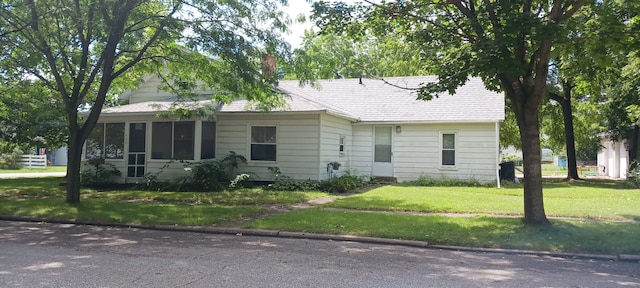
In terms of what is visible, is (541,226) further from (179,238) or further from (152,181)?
(152,181)

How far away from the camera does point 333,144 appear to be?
1855 centimetres

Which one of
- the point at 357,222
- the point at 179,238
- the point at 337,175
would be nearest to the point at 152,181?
the point at 337,175

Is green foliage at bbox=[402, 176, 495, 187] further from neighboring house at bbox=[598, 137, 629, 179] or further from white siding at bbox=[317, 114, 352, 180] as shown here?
neighboring house at bbox=[598, 137, 629, 179]

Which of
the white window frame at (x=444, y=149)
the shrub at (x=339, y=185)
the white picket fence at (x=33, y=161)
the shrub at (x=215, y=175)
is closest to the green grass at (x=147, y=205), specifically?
the shrub at (x=215, y=175)

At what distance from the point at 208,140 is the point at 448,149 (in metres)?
9.97

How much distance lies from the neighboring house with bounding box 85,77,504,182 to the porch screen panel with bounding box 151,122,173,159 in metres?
0.04

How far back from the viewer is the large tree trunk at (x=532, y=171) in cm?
936

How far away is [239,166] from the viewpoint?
59.5 ft

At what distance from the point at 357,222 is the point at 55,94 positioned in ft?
49.3

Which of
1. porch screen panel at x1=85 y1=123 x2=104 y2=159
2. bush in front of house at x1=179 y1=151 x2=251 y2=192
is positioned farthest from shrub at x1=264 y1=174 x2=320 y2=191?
porch screen panel at x1=85 y1=123 x2=104 y2=159

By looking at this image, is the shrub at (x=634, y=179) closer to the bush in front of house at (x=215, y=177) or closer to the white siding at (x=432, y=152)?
the white siding at (x=432, y=152)

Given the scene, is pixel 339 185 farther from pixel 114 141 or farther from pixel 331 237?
pixel 114 141

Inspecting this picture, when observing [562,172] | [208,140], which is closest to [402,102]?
[208,140]

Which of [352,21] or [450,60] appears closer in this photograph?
[450,60]
